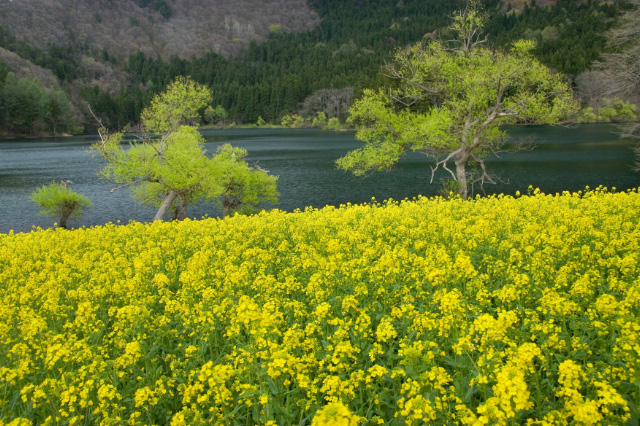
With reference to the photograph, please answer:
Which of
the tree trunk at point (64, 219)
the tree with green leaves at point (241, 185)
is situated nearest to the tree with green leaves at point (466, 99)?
the tree with green leaves at point (241, 185)

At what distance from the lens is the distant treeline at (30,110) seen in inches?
3885

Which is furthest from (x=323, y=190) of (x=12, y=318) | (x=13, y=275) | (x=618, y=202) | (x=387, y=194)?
(x=12, y=318)

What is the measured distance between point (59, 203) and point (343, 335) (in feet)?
100

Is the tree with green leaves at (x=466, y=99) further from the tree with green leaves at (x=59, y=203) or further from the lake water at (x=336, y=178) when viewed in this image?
the tree with green leaves at (x=59, y=203)

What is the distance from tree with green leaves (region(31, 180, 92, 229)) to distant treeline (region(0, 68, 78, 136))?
89111 millimetres

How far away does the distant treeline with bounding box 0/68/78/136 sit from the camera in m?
98.7

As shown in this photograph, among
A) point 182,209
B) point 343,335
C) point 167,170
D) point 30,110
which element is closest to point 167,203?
point 182,209

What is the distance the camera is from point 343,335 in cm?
475

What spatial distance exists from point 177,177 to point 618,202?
78.0 ft

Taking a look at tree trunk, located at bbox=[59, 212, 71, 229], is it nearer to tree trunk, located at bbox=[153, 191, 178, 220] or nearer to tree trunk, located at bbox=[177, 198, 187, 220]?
tree trunk, located at bbox=[153, 191, 178, 220]

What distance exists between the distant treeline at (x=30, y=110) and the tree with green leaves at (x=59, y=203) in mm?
89111

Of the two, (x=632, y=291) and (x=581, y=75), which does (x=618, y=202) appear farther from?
(x=581, y=75)

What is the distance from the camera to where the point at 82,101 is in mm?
134375

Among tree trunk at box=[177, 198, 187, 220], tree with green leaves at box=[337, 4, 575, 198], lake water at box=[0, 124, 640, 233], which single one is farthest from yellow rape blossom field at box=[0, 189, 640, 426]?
lake water at box=[0, 124, 640, 233]
